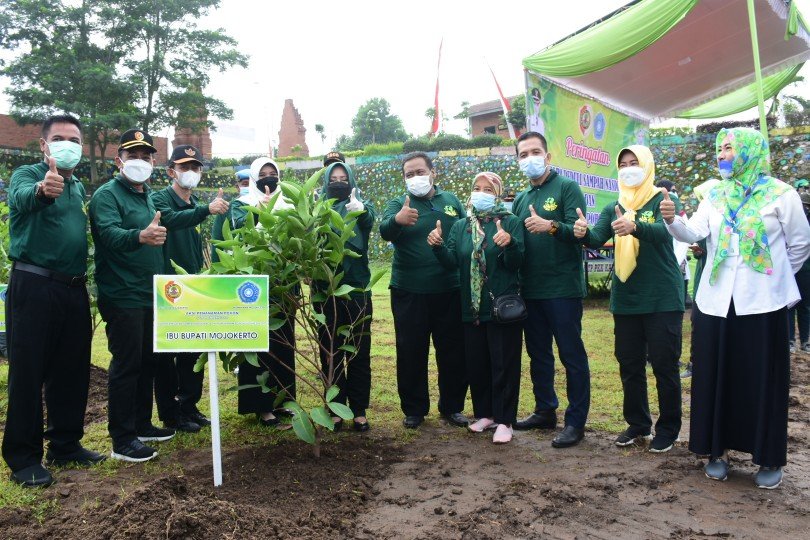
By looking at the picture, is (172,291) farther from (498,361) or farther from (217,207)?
(498,361)

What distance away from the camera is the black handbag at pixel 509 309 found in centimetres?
389

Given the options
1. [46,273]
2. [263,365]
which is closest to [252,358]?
[263,365]

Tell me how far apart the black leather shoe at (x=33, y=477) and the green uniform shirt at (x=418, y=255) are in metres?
2.38

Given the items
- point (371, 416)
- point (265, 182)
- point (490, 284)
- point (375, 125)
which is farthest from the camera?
point (375, 125)

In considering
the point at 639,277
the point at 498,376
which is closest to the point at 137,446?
the point at 498,376

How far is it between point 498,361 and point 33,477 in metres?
2.79

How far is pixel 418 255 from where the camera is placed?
434 centimetres

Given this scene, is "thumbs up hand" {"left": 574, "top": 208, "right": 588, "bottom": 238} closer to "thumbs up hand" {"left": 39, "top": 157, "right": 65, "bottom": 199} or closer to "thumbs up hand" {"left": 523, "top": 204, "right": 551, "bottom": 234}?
"thumbs up hand" {"left": 523, "top": 204, "right": 551, "bottom": 234}

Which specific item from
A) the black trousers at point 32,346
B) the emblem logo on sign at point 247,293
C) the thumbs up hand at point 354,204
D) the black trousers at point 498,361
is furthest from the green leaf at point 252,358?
the black trousers at point 498,361

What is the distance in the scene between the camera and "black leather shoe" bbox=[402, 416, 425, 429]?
4.38m

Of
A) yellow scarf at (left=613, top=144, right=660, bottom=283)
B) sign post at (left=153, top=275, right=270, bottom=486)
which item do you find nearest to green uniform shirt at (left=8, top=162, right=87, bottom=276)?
sign post at (left=153, top=275, right=270, bottom=486)

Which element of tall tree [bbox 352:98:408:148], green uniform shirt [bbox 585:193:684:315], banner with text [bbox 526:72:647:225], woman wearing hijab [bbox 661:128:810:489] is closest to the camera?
woman wearing hijab [bbox 661:128:810:489]

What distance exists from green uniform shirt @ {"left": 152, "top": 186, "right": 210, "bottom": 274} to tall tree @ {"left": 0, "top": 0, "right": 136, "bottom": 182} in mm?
22450

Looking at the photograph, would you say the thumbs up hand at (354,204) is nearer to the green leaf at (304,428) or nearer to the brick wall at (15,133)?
the green leaf at (304,428)
